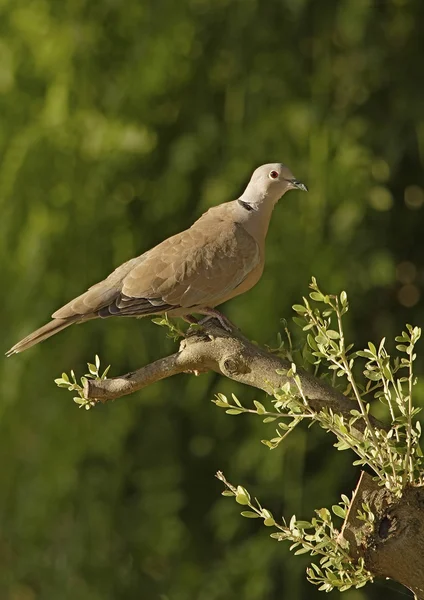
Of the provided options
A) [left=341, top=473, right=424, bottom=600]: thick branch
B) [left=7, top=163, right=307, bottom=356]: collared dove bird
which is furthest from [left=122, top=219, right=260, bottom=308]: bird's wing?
[left=341, top=473, right=424, bottom=600]: thick branch

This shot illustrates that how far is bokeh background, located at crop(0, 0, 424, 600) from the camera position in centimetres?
211

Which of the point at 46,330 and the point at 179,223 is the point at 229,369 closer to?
the point at 46,330

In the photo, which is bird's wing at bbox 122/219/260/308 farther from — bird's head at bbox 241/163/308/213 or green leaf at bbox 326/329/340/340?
green leaf at bbox 326/329/340/340

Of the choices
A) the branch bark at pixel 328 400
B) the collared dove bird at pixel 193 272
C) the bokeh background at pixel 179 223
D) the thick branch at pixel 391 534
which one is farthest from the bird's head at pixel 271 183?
the bokeh background at pixel 179 223

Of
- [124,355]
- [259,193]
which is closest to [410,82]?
[124,355]

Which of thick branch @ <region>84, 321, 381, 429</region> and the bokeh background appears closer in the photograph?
thick branch @ <region>84, 321, 381, 429</region>

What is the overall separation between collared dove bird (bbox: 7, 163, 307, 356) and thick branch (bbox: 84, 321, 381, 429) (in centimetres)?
7

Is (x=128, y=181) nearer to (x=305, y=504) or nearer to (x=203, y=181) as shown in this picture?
(x=203, y=181)

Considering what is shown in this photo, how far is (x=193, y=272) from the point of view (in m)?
1.09

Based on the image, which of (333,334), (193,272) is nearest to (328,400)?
(333,334)

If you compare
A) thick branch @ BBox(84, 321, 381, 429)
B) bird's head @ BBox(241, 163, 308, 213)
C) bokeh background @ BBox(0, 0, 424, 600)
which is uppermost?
bird's head @ BBox(241, 163, 308, 213)

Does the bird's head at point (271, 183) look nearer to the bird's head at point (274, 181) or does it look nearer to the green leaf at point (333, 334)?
the bird's head at point (274, 181)

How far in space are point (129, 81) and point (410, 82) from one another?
0.61m

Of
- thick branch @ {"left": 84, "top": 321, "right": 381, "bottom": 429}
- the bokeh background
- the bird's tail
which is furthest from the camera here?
the bokeh background
